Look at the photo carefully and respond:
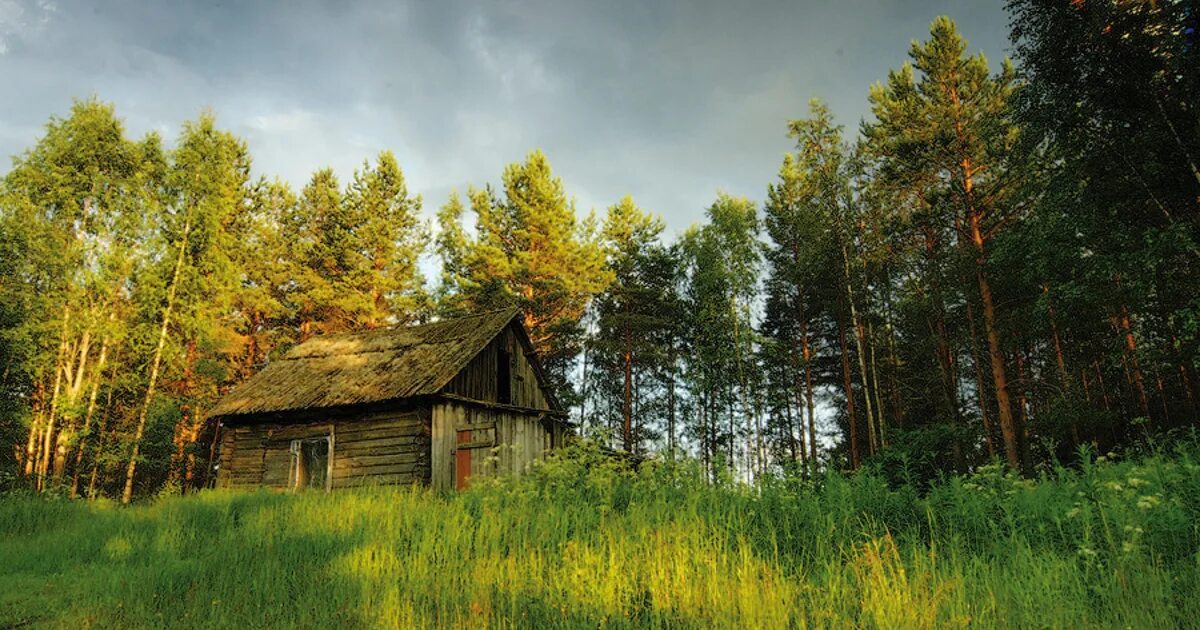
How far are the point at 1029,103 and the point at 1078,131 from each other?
1329mm

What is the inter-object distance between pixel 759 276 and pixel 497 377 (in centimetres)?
1446

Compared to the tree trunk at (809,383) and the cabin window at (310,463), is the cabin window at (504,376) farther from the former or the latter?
the tree trunk at (809,383)

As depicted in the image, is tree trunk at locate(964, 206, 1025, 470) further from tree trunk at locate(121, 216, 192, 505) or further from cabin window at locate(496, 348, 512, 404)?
tree trunk at locate(121, 216, 192, 505)

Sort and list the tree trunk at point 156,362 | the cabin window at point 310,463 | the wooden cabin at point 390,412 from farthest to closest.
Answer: the tree trunk at point 156,362
the cabin window at point 310,463
the wooden cabin at point 390,412

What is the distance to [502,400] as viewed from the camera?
19.1m

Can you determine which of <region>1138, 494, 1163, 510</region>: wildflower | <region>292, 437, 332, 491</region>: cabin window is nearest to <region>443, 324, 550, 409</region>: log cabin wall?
<region>292, 437, 332, 491</region>: cabin window

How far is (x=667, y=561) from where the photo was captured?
4.41m

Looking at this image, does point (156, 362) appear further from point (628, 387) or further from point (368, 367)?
point (628, 387)

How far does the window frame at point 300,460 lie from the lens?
16250mm

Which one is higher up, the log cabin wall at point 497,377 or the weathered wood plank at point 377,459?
the log cabin wall at point 497,377

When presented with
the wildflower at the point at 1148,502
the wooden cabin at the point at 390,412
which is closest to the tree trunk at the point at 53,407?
the wooden cabin at the point at 390,412

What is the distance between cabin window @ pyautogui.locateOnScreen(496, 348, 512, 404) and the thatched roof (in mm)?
1167

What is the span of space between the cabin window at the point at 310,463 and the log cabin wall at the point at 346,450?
19 centimetres

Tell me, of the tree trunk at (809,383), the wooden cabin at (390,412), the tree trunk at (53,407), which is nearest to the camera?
the wooden cabin at (390,412)
